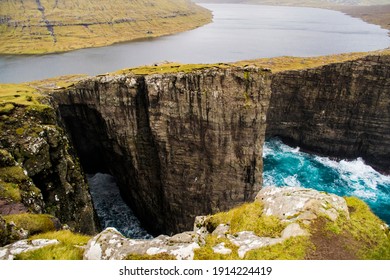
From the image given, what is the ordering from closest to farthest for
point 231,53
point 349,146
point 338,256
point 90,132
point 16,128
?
point 338,256 < point 16,128 < point 90,132 < point 349,146 < point 231,53

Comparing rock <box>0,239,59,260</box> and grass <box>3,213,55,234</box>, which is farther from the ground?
rock <box>0,239,59,260</box>

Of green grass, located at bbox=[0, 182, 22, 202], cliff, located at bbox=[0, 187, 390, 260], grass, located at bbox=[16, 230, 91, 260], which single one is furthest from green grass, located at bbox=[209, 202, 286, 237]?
green grass, located at bbox=[0, 182, 22, 202]

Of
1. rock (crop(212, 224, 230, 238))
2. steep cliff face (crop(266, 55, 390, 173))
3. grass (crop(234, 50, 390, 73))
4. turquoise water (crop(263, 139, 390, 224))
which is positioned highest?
grass (crop(234, 50, 390, 73))

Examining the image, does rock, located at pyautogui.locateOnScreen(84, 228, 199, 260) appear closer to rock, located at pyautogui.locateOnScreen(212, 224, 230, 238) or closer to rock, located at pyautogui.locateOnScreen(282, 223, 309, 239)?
rock, located at pyautogui.locateOnScreen(212, 224, 230, 238)

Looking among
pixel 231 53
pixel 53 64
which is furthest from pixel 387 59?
pixel 53 64

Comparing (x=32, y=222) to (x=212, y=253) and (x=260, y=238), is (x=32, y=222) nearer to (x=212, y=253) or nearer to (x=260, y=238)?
(x=212, y=253)

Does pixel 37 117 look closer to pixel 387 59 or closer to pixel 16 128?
pixel 16 128

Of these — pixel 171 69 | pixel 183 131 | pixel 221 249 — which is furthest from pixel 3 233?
pixel 171 69
